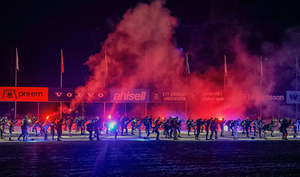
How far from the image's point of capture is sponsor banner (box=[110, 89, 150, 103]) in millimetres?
28609

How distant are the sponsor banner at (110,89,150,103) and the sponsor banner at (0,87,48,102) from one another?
7.33 m

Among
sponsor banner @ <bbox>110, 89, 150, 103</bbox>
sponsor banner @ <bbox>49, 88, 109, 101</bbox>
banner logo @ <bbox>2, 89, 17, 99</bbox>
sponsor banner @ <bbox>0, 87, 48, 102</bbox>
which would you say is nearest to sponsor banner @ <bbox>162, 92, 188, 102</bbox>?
sponsor banner @ <bbox>110, 89, 150, 103</bbox>

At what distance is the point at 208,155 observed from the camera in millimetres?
12344

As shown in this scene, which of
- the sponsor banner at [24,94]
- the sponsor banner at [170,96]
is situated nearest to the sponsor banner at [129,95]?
the sponsor banner at [170,96]

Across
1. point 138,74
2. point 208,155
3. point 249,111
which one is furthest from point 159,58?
point 208,155

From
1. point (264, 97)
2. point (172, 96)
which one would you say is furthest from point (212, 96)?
point (264, 97)

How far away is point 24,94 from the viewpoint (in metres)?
27.5

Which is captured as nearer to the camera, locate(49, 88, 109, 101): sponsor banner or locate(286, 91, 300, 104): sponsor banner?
locate(49, 88, 109, 101): sponsor banner

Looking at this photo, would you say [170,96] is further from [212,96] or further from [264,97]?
[264,97]

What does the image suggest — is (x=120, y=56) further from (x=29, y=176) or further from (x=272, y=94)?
(x=29, y=176)

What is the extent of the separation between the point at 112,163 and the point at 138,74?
27103mm

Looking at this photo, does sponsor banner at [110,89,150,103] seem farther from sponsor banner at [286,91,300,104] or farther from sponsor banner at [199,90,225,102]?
sponsor banner at [286,91,300,104]

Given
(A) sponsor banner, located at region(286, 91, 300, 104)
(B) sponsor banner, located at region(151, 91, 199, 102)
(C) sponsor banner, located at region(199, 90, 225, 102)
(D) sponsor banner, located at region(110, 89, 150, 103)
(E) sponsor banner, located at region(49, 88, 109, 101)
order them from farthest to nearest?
(A) sponsor banner, located at region(286, 91, 300, 104)
(C) sponsor banner, located at region(199, 90, 225, 102)
(B) sponsor banner, located at region(151, 91, 199, 102)
(D) sponsor banner, located at region(110, 89, 150, 103)
(E) sponsor banner, located at region(49, 88, 109, 101)

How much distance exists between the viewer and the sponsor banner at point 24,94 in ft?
89.1
